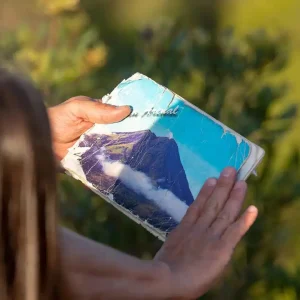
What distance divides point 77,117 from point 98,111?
0.06m

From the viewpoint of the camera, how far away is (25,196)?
1.99 feet

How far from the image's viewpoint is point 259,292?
6.11 ft

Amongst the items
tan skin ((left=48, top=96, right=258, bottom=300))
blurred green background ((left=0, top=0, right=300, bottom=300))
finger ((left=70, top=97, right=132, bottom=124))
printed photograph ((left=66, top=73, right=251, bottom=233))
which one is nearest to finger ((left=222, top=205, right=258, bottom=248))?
tan skin ((left=48, top=96, right=258, bottom=300))

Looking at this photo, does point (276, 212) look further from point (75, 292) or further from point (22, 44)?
point (75, 292)

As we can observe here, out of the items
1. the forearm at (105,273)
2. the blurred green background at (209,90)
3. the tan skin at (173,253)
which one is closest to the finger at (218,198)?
the tan skin at (173,253)

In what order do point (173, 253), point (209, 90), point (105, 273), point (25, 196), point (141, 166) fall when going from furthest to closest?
1. point (209, 90)
2. point (141, 166)
3. point (173, 253)
4. point (105, 273)
5. point (25, 196)

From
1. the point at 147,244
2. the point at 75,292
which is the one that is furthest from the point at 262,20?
the point at 75,292

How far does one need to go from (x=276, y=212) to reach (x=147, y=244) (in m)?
0.35

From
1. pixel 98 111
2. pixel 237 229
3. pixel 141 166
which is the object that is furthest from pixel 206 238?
pixel 98 111

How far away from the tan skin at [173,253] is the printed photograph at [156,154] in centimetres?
3

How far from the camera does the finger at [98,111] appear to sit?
1.08 m

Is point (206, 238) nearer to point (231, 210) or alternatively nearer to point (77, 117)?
point (231, 210)

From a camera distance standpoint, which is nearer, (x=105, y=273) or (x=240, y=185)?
(x=105, y=273)

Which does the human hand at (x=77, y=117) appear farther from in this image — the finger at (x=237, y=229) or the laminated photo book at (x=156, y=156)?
the finger at (x=237, y=229)
